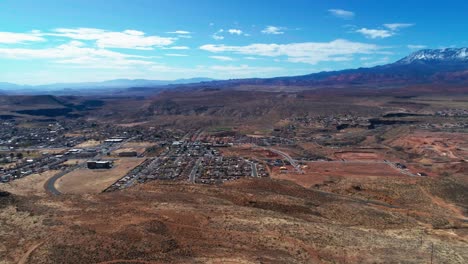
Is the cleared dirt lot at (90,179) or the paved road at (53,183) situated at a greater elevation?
the paved road at (53,183)

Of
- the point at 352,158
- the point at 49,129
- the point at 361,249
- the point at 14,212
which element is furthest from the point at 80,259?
the point at 49,129

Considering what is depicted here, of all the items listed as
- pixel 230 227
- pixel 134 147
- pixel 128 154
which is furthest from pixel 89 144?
pixel 230 227

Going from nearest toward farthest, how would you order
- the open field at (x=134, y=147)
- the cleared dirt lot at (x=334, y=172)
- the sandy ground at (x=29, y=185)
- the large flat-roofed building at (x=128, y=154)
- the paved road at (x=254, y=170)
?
the sandy ground at (x=29, y=185) < the cleared dirt lot at (x=334, y=172) < the paved road at (x=254, y=170) < the large flat-roofed building at (x=128, y=154) < the open field at (x=134, y=147)

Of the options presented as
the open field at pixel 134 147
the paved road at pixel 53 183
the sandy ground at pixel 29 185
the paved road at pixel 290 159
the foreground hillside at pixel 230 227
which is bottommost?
the paved road at pixel 290 159

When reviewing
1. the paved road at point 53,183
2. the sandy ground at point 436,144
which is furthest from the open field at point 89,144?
the sandy ground at point 436,144

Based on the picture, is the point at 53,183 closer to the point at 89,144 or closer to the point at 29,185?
the point at 29,185

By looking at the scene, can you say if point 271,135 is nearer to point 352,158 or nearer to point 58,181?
point 352,158

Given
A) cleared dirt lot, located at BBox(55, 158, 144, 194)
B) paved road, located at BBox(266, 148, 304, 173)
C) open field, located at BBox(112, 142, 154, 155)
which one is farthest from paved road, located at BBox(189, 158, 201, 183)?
open field, located at BBox(112, 142, 154, 155)

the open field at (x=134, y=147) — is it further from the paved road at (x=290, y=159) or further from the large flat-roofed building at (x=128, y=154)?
the paved road at (x=290, y=159)
